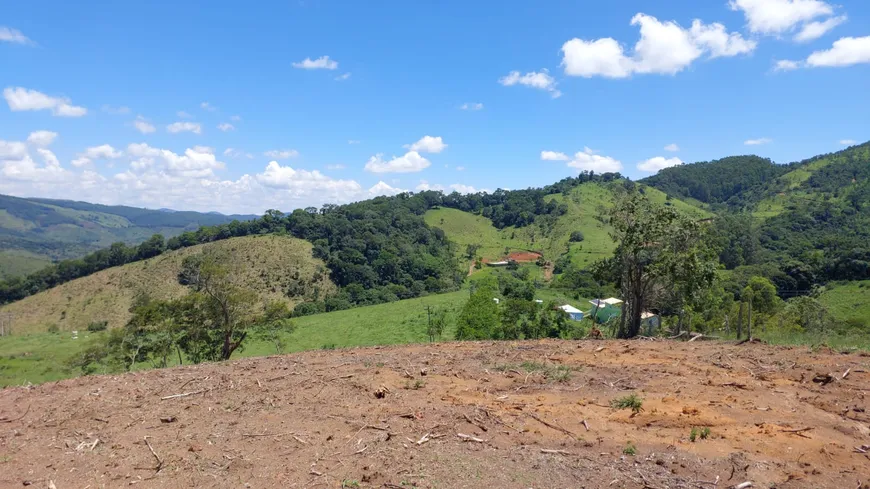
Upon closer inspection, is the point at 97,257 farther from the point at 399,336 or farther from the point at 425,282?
the point at 399,336

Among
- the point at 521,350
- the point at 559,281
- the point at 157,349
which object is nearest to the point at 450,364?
the point at 521,350

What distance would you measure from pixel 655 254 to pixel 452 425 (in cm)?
1301

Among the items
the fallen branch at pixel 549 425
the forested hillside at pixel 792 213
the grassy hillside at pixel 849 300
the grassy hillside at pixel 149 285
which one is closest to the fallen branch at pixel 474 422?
the fallen branch at pixel 549 425

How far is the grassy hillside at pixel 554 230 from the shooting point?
95.4m

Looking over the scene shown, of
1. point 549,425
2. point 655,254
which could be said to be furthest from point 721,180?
point 549,425

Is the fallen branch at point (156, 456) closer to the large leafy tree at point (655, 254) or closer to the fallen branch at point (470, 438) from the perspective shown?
the fallen branch at point (470, 438)

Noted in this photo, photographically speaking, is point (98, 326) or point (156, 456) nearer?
point (156, 456)

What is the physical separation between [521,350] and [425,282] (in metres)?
69.1

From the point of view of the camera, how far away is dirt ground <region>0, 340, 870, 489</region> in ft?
19.5

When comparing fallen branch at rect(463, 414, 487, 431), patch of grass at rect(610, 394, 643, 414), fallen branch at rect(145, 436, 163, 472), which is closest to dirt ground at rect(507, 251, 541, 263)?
patch of grass at rect(610, 394, 643, 414)

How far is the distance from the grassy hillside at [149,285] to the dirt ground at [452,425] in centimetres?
6269

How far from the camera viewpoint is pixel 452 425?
7.23m

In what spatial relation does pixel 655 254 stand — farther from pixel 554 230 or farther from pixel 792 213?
pixel 792 213

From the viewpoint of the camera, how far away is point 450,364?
10898mm
